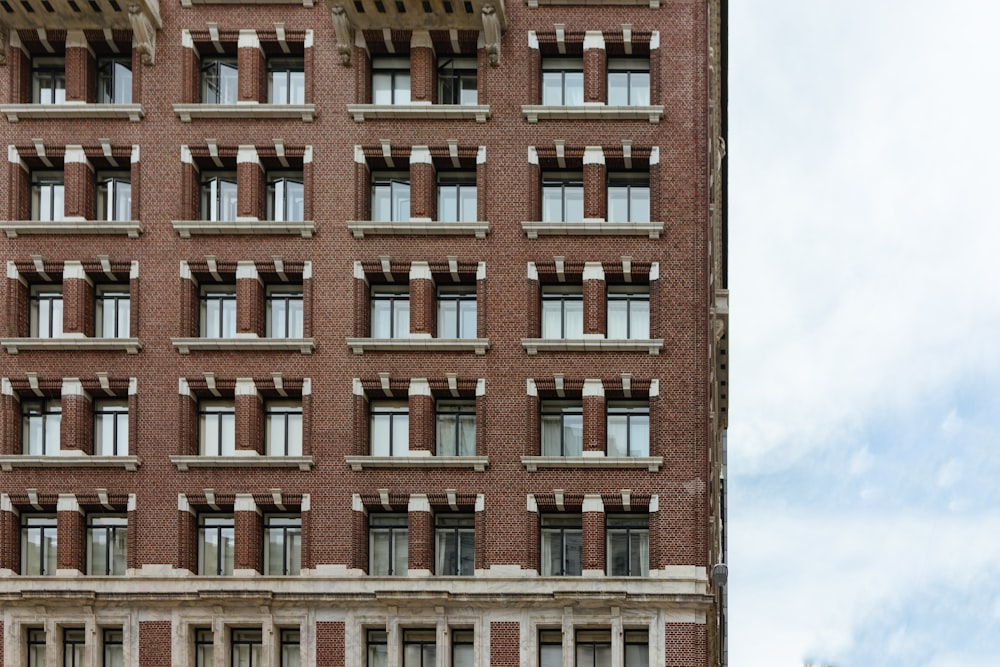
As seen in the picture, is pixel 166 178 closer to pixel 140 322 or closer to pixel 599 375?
pixel 140 322

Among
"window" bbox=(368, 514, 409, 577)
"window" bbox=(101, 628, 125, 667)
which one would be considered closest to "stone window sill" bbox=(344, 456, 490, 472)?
"window" bbox=(368, 514, 409, 577)

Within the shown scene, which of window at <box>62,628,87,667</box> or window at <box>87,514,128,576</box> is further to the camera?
window at <box>87,514,128,576</box>

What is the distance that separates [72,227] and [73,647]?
13.1 metres

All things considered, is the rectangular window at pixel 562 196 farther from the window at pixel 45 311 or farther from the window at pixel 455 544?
the window at pixel 45 311

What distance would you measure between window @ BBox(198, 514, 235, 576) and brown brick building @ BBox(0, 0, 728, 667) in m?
0.09

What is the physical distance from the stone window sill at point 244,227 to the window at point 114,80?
5.02 metres

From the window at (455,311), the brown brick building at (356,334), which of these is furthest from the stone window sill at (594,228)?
the window at (455,311)

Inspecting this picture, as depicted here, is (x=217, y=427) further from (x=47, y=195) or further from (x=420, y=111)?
(x=420, y=111)

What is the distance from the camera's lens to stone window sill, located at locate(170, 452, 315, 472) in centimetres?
4472

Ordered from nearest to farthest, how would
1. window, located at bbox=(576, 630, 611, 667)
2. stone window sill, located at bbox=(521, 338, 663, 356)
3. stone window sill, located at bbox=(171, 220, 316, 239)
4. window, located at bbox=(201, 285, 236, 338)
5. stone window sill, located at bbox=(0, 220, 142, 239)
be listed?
window, located at bbox=(576, 630, 611, 667)
stone window sill, located at bbox=(521, 338, 663, 356)
stone window sill, located at bbox=(171, 220, 316, 239)
stone window sill, located at bbox=(0, 220, 142, 239)
window, located at bbox=(201, 285, 236, 338)

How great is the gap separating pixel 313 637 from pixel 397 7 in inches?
785

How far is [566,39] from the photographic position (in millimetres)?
47312

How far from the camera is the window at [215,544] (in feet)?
147

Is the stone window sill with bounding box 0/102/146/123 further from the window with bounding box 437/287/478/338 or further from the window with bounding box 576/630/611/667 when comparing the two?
the window with bounding box 576/630/611/667
